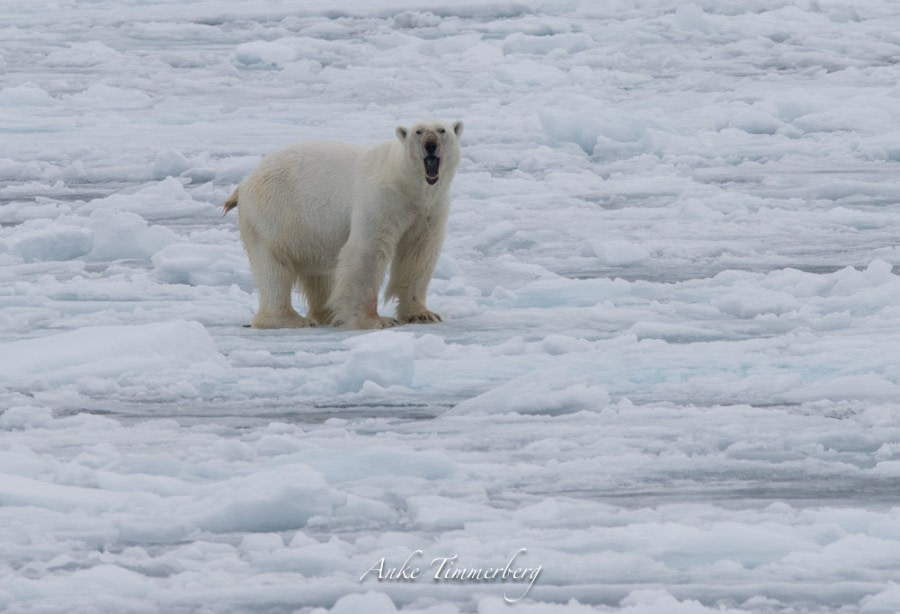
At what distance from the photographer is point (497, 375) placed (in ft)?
15.1

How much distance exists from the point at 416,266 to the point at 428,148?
0.50 meters

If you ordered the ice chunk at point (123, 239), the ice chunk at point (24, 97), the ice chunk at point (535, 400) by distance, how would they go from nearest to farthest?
the ice chunk at point (535, 400) < the ice chunk at point (123, 239) < the ice chunk at point (24, 97)

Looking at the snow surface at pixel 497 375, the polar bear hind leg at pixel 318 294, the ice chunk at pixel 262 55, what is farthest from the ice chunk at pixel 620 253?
the ice chunk at pixel 262 55

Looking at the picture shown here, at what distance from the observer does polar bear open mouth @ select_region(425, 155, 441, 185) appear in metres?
5.53

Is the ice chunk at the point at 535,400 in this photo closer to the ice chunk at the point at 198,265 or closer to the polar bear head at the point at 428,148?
the polar bear head at the point at 428,148

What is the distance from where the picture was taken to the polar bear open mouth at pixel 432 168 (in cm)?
553

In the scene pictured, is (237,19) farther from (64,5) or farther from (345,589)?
(345,589)

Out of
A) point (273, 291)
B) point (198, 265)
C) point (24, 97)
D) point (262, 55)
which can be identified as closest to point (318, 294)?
point (273, 291)

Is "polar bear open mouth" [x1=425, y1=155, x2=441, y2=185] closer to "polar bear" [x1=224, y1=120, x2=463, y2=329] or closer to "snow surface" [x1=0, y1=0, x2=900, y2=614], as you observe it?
"polar bear" [x1=224, y1=120, x2=463, y2=329]

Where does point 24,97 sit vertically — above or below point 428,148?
below

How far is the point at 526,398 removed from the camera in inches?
162

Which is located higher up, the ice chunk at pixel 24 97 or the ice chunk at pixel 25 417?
the ice chunk at pixel 25 417

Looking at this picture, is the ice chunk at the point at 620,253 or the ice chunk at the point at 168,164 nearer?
the ice chunk at the point at 620,253

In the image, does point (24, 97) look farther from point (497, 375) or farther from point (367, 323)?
point (497, 375)
